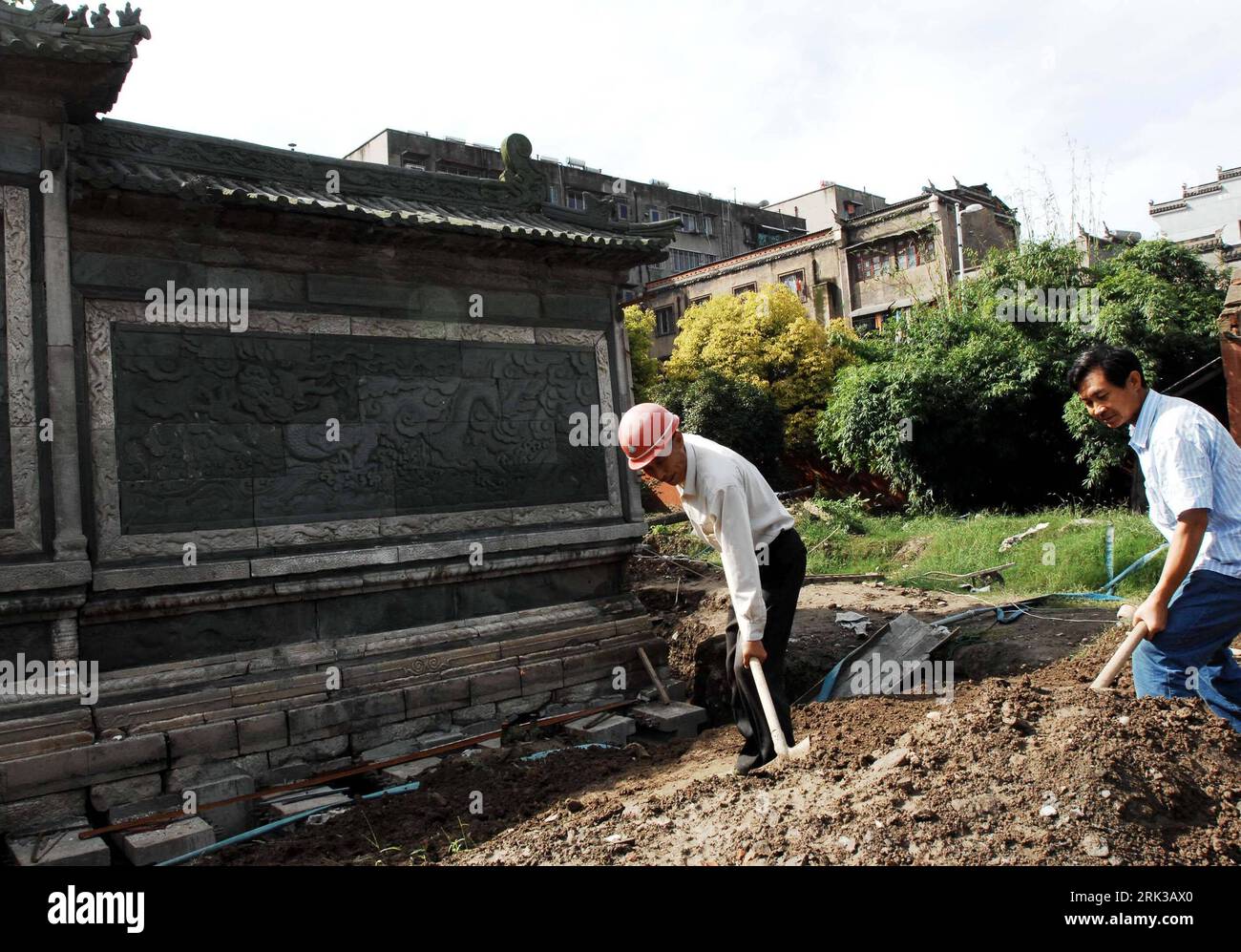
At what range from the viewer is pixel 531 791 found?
5.50m

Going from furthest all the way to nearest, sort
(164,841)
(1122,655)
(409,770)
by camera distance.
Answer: (409,770), (164,841), (1122,655)

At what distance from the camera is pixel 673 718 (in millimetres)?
6855

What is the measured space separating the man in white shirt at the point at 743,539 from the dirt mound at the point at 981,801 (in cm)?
48

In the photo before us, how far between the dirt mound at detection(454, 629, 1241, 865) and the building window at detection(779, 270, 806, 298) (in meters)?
25.7

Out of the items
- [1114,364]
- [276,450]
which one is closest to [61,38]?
[276,450]

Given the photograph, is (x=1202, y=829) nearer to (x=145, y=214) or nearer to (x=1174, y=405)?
(x=1174, y=405)

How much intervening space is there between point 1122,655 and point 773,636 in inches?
60.3

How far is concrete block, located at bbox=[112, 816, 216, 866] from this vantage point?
4746 mm

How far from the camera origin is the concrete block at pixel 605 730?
666 cm

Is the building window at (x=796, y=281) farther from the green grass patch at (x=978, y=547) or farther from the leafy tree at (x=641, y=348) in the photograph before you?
the green grass patch at (x=978, y=547)

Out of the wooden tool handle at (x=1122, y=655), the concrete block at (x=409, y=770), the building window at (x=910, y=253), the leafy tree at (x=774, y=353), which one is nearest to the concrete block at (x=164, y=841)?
the concrete block at (x=409, y=770)

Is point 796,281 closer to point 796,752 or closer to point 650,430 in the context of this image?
point 650,430
